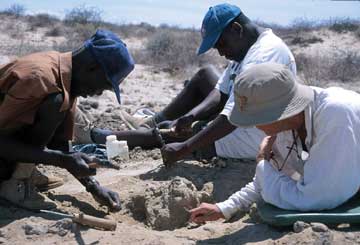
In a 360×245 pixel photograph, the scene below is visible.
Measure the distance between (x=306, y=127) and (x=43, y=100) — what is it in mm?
1521

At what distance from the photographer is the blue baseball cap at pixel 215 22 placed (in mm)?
4770

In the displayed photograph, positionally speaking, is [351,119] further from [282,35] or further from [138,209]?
[282,35]

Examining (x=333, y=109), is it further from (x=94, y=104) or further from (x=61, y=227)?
(x=94, y=104)

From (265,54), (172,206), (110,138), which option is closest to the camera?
(172,206)

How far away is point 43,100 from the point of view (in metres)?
3.78

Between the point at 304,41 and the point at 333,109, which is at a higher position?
the point at 333,109

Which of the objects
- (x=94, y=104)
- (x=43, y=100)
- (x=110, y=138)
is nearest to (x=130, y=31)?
(x=94, y=104)

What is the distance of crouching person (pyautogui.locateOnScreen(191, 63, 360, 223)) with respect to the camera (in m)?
3.10

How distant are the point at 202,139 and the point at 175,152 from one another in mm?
245

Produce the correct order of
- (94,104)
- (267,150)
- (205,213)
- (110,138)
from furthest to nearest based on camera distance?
(94,104)
(110,138)
(267,150)
(205,213)

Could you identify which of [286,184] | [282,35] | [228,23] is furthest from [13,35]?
[286,184]

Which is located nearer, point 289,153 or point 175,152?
point 289,153

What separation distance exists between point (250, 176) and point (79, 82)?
1.56 metres

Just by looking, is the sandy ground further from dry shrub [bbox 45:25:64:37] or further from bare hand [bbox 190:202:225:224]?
dry shrub [bbox 45:25:64:37]
